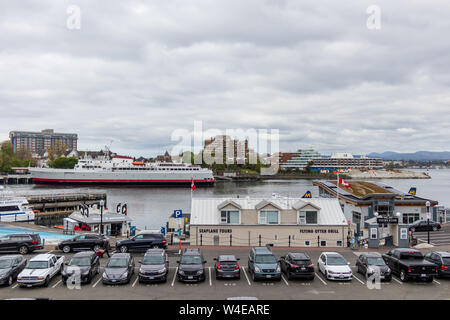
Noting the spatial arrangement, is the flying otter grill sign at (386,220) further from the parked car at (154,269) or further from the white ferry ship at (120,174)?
the white ferry ship at (120,174)

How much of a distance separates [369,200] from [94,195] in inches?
2302

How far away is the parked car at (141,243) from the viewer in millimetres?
23484

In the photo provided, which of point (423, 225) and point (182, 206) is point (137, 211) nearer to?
point (182, 206)

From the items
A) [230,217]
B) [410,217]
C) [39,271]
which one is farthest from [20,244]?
[410,217]

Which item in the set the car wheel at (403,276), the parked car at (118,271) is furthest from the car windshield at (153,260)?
the car wheel at (403,276)

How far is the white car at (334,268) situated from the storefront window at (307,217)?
822 centimetres

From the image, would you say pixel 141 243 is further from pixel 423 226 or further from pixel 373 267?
pixel 423 226

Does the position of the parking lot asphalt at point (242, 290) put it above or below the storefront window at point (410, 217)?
below

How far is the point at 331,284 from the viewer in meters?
16.8

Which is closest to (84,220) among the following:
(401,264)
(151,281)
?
(151,281)

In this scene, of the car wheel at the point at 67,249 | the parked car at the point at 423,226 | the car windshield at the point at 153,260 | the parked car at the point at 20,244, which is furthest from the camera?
the parked car at the point at 423,226

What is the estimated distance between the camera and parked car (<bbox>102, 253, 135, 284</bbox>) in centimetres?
1623

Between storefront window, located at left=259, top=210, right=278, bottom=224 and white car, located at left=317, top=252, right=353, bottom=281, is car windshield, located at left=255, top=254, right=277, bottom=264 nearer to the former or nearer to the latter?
white car, located at left=317, top=252, right=353, bottom=281

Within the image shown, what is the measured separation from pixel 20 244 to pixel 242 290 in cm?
1502
